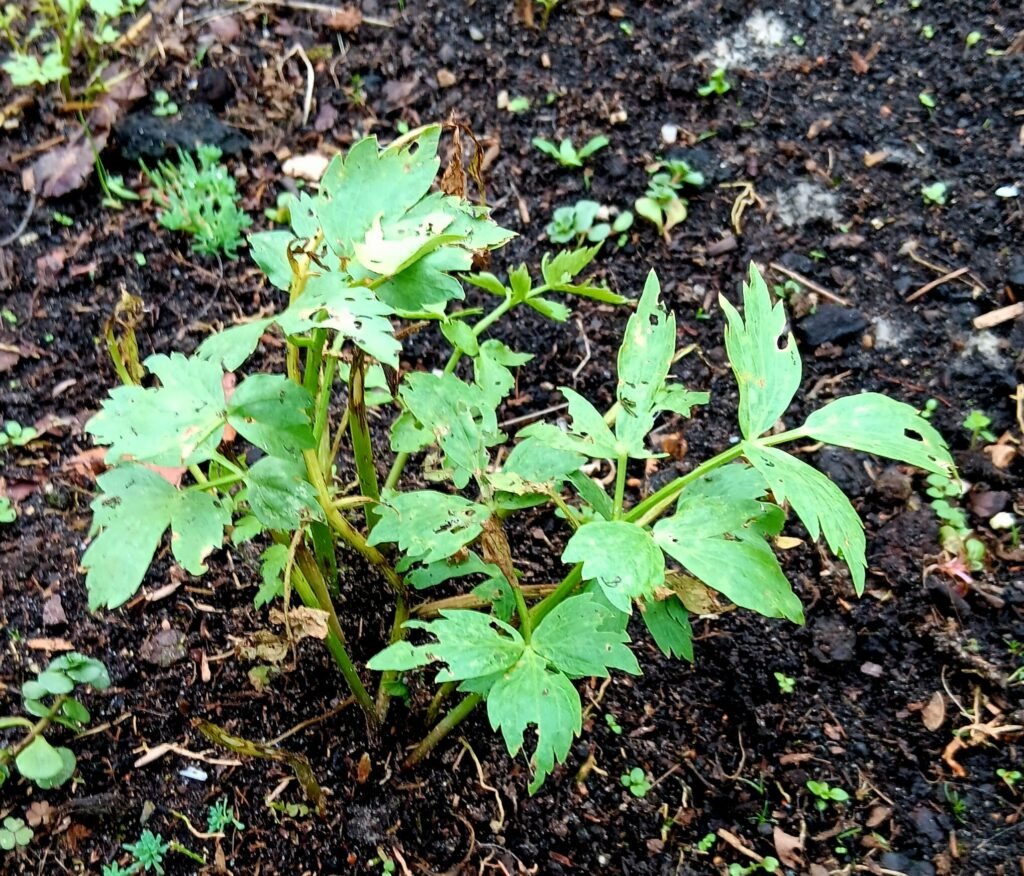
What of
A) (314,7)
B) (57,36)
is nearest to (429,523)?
(314,7)

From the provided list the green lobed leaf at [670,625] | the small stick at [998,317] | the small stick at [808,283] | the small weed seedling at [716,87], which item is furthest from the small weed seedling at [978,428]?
the small weed seedling at [716,87]

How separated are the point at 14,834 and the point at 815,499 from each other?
1548 millimetres

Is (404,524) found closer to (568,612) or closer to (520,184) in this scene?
(568,612)

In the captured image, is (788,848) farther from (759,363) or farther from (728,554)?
(759,363)

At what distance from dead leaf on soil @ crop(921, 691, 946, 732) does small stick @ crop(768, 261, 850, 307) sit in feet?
3.41

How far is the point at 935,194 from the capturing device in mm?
2486

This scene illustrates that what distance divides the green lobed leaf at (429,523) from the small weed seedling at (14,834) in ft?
3.01

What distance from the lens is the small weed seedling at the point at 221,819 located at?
167cm

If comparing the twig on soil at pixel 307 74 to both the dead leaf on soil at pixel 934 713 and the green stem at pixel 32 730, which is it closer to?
the green stem at pixel 32 730

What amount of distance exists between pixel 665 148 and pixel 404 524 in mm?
1727

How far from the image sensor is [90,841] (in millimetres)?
1644

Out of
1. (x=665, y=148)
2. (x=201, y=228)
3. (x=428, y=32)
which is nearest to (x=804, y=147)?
(x=665, y=148)

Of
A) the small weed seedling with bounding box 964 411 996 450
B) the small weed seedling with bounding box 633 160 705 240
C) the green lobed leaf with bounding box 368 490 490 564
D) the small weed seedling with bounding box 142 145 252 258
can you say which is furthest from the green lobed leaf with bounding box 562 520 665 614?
the small weed seedling with bounding box 142 145 252 258

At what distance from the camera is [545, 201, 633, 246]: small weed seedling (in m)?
2.45
